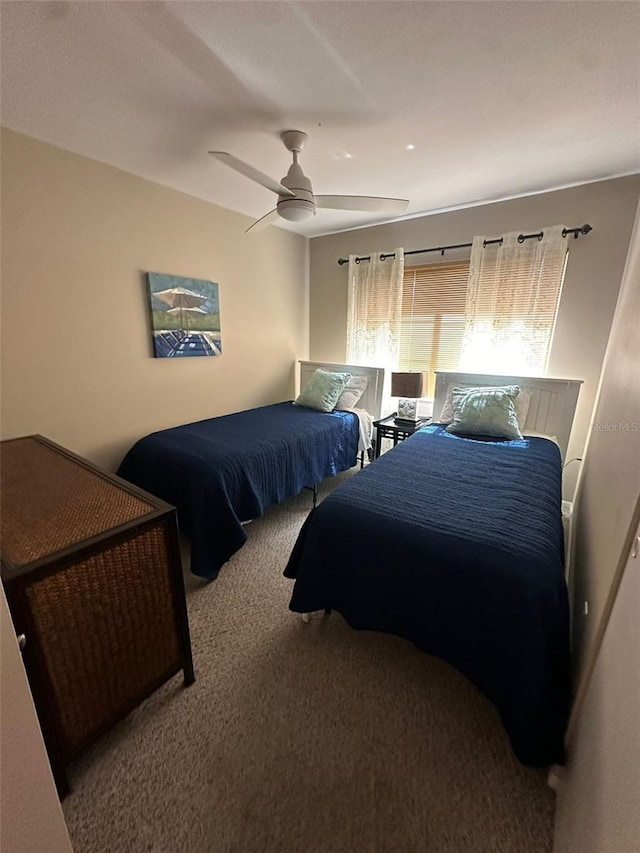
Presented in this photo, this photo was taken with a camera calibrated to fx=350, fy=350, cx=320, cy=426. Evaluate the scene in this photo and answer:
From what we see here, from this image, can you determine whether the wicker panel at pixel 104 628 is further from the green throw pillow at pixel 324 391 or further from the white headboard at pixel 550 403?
the white headboard at pixel 550 403

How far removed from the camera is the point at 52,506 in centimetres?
128

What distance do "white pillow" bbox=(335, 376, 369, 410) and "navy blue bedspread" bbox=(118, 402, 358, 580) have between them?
0.27m

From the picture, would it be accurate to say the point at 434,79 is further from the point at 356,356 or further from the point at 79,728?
the point at 79,728

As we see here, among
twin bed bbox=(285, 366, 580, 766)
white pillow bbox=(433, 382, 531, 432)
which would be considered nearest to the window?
white pillow bbox=(433, 382, 531, 432)

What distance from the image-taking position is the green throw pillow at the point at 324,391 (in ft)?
11.5

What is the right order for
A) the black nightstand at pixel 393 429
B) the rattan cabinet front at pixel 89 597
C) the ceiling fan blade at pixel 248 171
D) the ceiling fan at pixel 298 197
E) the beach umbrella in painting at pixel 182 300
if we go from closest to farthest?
1. the rattan cabinet front at pixel 89 597
2. the ceiling fan blade at pixel 248 171
3. the ceiling fan at pixel 298 197
4. the beach umbrella in painting at pixel 182 300
5. the black nightstand at pixel 393 429

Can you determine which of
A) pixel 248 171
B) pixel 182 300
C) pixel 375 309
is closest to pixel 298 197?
pixel 248 171

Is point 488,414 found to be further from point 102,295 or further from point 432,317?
point 102,295

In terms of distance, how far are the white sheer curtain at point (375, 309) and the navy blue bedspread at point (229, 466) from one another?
903mm

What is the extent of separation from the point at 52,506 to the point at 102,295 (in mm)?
1827

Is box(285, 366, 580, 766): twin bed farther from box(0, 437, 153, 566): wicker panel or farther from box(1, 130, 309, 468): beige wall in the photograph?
box(1, 130, 309, 468): beige wall

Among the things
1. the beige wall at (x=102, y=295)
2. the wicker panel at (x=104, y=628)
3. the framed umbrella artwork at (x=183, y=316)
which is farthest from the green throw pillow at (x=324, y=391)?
the wicker panel at (x=104, y=628)

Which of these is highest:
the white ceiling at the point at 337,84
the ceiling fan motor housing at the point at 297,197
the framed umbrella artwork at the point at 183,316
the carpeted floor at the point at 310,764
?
the white ceiling at the point at 337,84

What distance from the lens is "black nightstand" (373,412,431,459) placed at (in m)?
3.21
